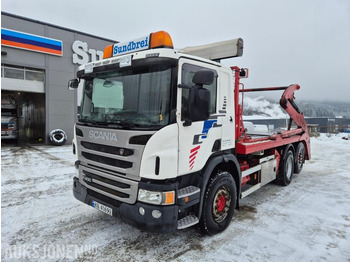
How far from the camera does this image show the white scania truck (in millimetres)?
2809

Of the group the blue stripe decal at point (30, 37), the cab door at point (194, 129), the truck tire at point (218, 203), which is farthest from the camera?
the blue stripe decal at point (30, 37)

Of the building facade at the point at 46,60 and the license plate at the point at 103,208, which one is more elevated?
the building facade at the point at 46,60

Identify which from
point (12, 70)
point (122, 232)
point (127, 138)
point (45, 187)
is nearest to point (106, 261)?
point (122, 232)

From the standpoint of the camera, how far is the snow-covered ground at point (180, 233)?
310 centimetres

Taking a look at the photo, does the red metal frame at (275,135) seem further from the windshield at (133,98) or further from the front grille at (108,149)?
the front grille at (108,149)

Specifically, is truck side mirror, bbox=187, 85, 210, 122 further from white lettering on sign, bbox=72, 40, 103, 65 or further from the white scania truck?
white lettering on sign, bbox=72, 40, 103, 65

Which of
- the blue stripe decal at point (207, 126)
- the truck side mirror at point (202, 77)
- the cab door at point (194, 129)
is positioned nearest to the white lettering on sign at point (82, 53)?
the cab door at point (194, 129)

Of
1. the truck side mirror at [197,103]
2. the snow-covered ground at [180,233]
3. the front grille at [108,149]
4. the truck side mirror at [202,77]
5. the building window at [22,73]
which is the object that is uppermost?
the building window at [22,73]

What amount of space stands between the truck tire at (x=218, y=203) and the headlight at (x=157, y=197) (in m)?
0.77

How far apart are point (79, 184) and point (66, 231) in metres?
0.75

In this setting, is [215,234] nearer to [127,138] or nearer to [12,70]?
[127,138]

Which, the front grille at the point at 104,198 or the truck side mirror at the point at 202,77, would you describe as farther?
the front grille at the point at 104,198

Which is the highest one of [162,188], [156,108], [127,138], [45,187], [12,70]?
[12,70]

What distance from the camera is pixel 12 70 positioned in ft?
42.1
